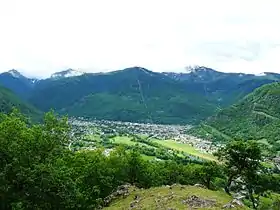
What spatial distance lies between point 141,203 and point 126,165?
92.9 feet

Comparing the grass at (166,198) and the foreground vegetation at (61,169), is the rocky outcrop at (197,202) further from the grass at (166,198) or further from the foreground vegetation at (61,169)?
the foreground vegetation at (61,169)

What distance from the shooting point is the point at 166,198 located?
58.6 m

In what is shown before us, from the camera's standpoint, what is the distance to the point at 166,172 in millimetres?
109125

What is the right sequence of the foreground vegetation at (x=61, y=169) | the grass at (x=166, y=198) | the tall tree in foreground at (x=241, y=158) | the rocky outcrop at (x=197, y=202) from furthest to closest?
the tall tree in foreground at (x=241, y=158) < the foreground vegetation at (x=61, y=169) < the grass at (x=166, y=198) < the rocky outcrop at (x=197, y=202)

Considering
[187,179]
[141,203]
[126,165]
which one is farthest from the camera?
[187,179]

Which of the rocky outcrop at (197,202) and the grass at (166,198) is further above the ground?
the rocky outcrop at (197,202)

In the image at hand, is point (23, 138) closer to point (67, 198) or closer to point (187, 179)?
point (67, 198)

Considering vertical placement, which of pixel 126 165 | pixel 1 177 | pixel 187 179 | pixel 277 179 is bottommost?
pixel 277 179

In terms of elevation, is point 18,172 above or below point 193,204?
above

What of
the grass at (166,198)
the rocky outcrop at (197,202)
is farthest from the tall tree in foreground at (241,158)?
the rocky outcrop at (197,202)

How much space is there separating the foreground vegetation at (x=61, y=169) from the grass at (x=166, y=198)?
540 cm

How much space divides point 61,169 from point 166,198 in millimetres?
14996

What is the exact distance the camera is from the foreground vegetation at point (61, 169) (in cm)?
5447

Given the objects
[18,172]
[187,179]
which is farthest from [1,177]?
[187,179]
